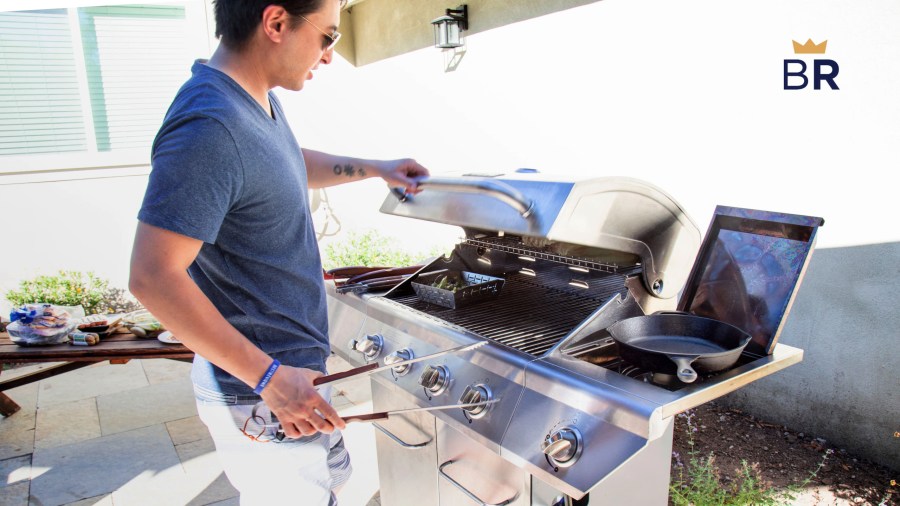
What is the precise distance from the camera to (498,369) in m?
1.79

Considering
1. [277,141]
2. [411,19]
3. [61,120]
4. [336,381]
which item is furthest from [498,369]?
[61,120]

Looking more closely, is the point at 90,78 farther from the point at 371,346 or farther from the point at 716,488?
the point at 716,488

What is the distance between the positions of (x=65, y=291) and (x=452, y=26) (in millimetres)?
4894

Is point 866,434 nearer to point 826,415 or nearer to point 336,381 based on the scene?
point 826,415

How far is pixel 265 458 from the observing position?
5.95 ft

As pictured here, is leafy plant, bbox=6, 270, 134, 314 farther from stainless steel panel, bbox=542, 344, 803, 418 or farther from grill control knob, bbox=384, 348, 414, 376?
stainless steel panel, bbox=542, 344, 803, 418

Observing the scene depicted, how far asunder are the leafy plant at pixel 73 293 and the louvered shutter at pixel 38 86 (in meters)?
1.44

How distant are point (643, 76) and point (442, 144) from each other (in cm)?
281

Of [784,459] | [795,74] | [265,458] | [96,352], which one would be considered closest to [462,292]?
[265,458]

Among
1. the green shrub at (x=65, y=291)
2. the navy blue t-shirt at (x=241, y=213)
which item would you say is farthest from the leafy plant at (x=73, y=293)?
the navy blue t-shirt at (x=241, y=213)

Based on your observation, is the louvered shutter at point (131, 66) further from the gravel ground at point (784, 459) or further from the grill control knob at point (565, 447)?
the grill control knob at point (565, 447)

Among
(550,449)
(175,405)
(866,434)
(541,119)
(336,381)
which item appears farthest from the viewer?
(541,119)

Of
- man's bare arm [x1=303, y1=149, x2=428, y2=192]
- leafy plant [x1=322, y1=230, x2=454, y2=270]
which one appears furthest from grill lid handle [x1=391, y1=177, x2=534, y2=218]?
leafy plant [x1=322, y1=230, x2=454, y2=270]

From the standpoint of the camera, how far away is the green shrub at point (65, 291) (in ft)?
20.6
